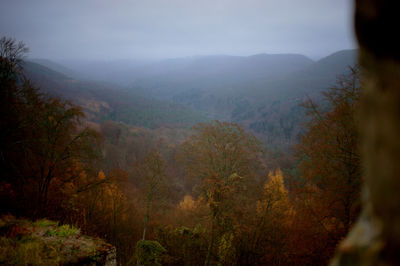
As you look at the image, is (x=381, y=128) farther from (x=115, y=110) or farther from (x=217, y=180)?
(x=115, y=110)

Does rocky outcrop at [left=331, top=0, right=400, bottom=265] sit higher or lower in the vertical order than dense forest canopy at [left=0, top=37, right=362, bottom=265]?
higher

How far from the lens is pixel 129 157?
54344mm

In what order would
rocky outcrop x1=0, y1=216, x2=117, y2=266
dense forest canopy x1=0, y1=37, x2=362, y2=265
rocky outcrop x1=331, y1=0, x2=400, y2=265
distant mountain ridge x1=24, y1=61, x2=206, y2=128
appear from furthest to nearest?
distant mountain ridge x1=24, y1=61, x2=206, y2=128 < dense forest canopy x1=0, y1=37, x2=362, y2=265 < rocky outcrop x1=0, y1=216, x2=117, y2=266 < rocky outcrop x1=331, y1=0, x2=400, y2=265

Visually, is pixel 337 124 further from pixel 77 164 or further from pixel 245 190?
pixel 77 164

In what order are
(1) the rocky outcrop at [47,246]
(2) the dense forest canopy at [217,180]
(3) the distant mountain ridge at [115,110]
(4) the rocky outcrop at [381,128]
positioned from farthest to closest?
(3) the distant mountain ridge at [115,110] → (2) the dense forest canopy at [217,180] → (1) the rocky outcrop at [47,246] → (4) the rocky outcrop at [381,128]

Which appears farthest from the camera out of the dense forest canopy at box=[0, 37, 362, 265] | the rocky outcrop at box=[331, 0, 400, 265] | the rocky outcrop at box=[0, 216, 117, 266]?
the dense forest canopy at box=[0, 37, 362, 265]

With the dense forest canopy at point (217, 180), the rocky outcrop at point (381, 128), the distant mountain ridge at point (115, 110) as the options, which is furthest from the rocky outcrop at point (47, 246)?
the distant mountain ridge at point (115, 110)

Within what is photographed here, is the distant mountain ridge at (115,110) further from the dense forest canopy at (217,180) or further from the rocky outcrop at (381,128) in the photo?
the rocky outcrop at (381,128)

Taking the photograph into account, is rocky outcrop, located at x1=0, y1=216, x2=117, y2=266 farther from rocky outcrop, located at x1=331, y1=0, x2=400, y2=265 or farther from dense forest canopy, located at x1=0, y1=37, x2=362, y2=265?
rocky outcrop, located at x1=331, y1=0, x2=400, y2=265

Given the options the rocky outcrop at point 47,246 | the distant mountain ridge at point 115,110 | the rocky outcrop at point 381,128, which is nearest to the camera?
the rocky outcrop at point 381,128

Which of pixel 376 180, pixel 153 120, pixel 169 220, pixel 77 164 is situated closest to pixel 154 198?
pixel 77 164

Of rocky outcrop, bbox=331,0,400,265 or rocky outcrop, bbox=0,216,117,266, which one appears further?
rocky outcrop, bbox=0,216,117,266

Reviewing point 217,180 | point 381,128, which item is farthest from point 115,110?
point 381,128

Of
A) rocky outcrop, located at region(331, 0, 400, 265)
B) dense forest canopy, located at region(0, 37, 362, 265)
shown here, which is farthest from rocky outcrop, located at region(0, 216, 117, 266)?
rocky outcrop, located at region(331, 0, 400, 265)
